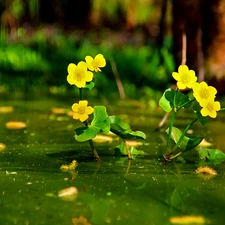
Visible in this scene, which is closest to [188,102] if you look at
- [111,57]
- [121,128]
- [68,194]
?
[121,128]

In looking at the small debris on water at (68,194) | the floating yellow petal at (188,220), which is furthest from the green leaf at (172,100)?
the floating yellow petal at (188,220)

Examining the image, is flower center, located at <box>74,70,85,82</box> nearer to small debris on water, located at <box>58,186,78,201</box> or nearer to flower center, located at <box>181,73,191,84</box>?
flower center, located at <box>181,73,191,84</box>

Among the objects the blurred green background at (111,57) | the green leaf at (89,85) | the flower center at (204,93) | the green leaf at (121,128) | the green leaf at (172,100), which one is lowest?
the blurred green background at (111,57)

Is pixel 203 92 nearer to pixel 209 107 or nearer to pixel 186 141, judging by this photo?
pixel 209 107

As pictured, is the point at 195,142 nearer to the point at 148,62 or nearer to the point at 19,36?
the point at 148,62

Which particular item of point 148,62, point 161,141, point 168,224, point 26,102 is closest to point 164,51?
point 148,62

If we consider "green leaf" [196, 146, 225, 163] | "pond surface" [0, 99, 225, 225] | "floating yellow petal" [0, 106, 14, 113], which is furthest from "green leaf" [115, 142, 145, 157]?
"floating yellow petal" [0, 106, 14, 113]

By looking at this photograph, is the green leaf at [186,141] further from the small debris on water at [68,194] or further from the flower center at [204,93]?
the small debris on water at [68,194]
